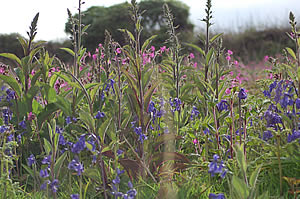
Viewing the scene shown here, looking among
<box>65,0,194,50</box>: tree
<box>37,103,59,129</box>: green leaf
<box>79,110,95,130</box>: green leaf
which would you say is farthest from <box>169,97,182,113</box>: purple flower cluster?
<box>65,0,194,50</box>: tree

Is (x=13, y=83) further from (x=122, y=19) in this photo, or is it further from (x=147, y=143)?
(x=122, y=19)

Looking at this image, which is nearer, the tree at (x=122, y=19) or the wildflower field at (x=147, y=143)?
the wildflower field at (x=147, y=143)

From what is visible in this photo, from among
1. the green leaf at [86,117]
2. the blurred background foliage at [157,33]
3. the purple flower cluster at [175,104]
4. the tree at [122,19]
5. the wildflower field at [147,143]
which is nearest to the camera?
the green leaf at [86,117]

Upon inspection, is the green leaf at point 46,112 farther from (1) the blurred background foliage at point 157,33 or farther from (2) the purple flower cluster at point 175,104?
(1) the blurred background foliage at point 157,33

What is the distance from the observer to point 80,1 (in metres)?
3.34

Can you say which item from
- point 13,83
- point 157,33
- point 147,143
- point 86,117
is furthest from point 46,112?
point 157,33

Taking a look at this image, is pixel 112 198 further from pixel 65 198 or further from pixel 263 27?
pixel 263 27

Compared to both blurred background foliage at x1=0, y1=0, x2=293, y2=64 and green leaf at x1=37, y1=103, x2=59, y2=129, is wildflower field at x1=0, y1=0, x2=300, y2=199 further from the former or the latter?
blurred background foliage at x1=0, y1=0, x2=293, y2=64

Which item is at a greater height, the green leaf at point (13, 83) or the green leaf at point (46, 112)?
the green leaf at point (13, 83)

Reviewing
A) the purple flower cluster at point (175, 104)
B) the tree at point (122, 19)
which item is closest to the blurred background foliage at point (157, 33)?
the tree at point (122, 19)

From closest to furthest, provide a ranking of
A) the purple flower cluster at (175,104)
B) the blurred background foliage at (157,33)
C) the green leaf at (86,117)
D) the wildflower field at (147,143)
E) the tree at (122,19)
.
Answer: the green leaf at (86,117) → the wildflower field at (147,143) → the purple flower cluster at (175,104) → the blurred background foliage at (157,33) → the tree at (122,19)

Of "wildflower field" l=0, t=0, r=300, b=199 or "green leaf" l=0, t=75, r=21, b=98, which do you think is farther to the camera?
"green leaf" l=0, t=75, r=21, b=98

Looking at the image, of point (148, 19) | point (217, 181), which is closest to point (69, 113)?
point (217, 181)

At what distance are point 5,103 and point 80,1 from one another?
126 centimetres
